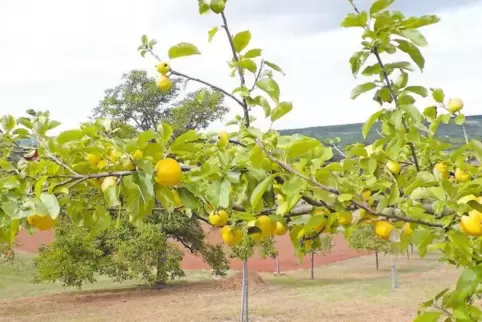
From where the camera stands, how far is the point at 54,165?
1.75 metres

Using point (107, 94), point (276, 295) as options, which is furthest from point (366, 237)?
point (107, 94)

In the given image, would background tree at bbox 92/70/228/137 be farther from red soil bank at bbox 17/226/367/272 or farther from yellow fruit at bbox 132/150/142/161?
yellow fruit at bbox 132/150/142/161

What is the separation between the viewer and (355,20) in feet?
5.53

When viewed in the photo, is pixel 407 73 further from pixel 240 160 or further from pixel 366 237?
pixel 366 237

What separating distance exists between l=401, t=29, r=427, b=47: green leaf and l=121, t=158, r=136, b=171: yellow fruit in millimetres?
921

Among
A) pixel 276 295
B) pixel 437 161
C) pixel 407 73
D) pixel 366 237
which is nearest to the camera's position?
pixel 407 73

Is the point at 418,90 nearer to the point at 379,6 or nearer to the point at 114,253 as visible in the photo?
the point at 379,6

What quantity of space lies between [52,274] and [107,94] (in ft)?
28.3

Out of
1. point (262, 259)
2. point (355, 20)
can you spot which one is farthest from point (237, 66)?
point (262, 259)

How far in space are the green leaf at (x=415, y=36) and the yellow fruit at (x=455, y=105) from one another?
2.41 ft

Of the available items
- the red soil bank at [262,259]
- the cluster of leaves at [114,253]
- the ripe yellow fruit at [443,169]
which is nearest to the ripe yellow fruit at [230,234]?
the ripe yellow fruit at [443,169]

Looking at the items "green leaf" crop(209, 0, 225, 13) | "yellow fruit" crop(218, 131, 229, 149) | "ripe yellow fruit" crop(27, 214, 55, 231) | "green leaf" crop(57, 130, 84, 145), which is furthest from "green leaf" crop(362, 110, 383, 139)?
"ripe yellow fruit" crop(27, 214, 55, 231)

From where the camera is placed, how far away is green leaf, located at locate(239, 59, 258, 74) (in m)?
1.81

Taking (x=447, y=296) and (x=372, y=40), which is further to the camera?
(x=447, y=296)
